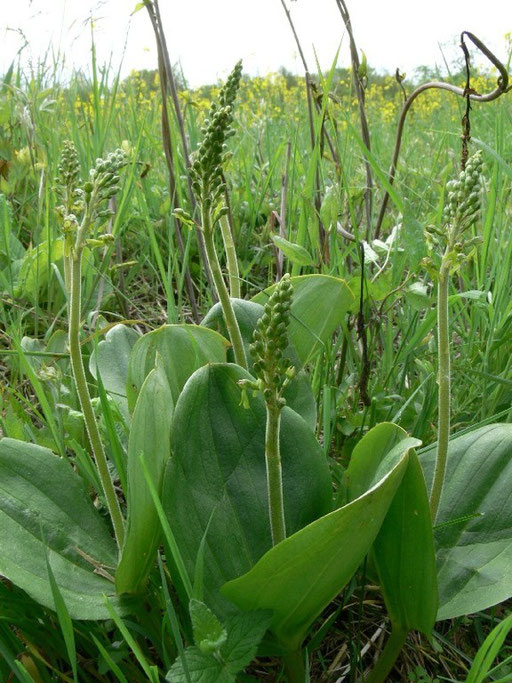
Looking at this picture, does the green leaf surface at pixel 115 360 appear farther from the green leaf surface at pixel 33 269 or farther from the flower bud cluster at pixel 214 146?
the green leaf surface at pixel 33 269

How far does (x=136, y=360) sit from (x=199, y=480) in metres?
0.37

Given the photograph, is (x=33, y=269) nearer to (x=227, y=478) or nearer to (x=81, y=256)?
(x=81, y=256)

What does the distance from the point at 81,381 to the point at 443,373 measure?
2.01ft

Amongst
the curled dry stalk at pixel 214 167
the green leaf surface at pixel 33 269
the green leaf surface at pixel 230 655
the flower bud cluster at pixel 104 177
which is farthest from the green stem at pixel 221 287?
the green leaf surface at pixel 33 269

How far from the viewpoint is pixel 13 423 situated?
4.85ft

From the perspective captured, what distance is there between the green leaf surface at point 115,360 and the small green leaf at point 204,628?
0.70 m

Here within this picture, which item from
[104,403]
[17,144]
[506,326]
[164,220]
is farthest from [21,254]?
[506,326]

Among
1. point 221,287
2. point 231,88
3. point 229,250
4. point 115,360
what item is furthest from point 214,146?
point 115,360

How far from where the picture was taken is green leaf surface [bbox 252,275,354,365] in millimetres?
1555

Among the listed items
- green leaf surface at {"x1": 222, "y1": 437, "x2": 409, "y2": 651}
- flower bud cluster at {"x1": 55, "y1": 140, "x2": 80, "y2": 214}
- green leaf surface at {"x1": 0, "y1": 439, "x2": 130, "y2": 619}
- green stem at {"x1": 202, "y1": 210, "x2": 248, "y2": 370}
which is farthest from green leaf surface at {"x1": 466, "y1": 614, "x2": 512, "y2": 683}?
flower bud cluster at {"x1": 55, "y1": 140, "x2": 80, "y2": 214}

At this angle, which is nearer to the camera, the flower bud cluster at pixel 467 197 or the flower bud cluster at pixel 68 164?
the flower bud cluster at pixel 467 197

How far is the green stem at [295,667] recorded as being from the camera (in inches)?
44.6

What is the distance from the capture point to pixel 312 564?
94 centimetres

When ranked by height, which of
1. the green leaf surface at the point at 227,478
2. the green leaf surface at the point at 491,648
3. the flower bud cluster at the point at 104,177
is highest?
the flower bud cluster at the point at 104,177
